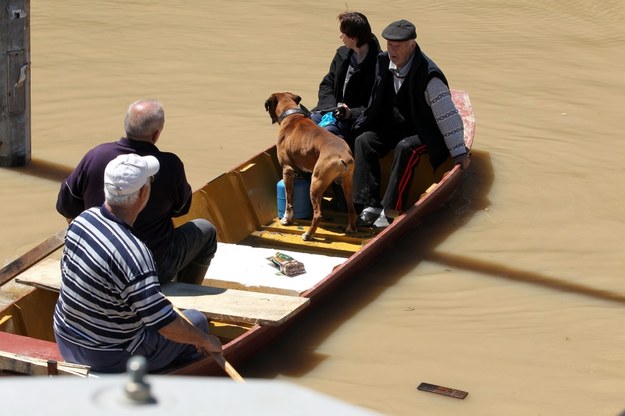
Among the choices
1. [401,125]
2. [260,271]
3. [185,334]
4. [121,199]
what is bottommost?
[260,271]

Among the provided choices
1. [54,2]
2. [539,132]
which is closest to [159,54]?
[54,2]

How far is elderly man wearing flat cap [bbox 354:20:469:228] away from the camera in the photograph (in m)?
9.52

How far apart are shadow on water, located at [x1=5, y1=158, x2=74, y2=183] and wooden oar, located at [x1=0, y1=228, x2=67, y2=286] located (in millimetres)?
3645

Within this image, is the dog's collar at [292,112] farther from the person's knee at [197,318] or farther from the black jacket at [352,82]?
the person's knee at [197,318]

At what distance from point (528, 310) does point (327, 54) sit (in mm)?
7881

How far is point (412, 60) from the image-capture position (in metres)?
9.54

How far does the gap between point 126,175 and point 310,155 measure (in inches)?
144

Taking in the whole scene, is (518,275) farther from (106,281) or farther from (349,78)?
(106,281)

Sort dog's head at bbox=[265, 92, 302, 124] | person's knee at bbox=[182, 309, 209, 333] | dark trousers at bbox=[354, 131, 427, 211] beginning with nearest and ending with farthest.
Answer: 1. person's knee at bbox=[182, 309, 209, 333]
2. dark trousers at bbox=[354, 131, 427, 211]
3. dog's head at bbox=[265, 92, 302, 124]

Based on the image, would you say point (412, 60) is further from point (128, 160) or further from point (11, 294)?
point (128, 160)

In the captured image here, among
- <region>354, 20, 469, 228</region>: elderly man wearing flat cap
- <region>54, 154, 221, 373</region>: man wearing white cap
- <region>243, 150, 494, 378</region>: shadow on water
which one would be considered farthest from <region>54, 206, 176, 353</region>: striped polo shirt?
<region>354, 20, 469, 228</region>: elderly man wearing flat cap

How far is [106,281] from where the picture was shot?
5809mm

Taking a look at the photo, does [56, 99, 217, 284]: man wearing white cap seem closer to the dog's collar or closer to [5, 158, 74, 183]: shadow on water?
the dog's collar

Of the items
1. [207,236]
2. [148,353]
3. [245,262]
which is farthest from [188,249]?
[245,262]
